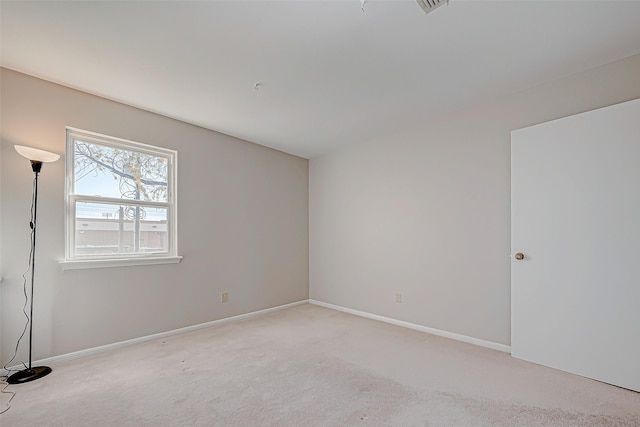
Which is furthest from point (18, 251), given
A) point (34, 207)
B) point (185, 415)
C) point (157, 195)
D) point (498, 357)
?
point (498, 357)

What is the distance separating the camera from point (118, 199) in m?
2.98

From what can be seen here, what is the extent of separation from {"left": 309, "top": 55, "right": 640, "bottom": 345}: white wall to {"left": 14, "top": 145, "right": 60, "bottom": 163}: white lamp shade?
3.26m

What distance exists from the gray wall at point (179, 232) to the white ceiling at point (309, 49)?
1.06 ft

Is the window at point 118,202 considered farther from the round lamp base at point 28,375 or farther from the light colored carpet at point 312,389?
the light colored carpet at point 312,389

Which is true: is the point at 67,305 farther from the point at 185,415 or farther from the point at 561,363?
the point at 561,363

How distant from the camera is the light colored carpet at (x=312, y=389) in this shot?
1.81 meters

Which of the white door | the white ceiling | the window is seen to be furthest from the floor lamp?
the white door

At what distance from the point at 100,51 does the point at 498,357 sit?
13.5 ft

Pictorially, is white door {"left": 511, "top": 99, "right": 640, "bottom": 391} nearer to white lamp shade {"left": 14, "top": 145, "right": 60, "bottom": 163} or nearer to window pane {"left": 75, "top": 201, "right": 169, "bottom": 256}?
window pane {"left": 75, "top": 201, "right": 169, "bottom": 256}

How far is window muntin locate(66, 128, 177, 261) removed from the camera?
2.75m

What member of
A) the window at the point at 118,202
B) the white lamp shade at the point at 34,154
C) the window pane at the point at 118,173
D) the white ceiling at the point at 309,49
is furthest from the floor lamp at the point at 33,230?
the white ceiling at the point at 309,49

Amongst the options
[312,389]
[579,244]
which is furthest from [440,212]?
[312,389]

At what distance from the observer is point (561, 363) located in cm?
240

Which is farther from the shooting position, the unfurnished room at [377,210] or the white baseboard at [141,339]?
the white baseboard at [141,339]
